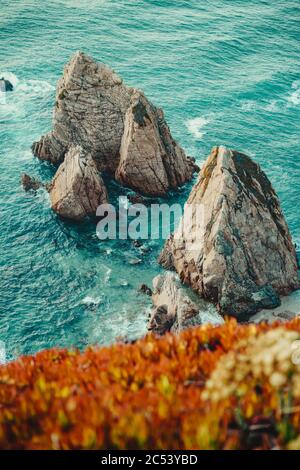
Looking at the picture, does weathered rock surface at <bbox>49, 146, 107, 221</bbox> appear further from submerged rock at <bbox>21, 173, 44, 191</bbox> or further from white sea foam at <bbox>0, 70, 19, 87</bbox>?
white sea foam at <bbox>0, 70, 19, 87</bbox>

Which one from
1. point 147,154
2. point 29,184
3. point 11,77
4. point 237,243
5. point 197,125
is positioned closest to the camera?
point 237,243

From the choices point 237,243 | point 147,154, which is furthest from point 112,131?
point 237,243

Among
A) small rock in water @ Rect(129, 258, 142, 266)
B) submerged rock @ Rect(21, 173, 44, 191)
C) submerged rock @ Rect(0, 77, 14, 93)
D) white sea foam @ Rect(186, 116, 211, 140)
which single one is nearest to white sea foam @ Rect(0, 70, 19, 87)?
submerged rock @ Rect(0, 77, 14, 93)

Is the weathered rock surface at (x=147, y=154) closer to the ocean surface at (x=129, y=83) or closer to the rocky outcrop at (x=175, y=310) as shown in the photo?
the ocean surface at (x=129, y=83)

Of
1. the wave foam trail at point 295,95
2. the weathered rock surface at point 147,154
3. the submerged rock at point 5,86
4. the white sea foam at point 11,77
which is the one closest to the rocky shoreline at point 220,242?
the weathered rock surface at point 147,154

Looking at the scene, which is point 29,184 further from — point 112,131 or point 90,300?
point 90,300

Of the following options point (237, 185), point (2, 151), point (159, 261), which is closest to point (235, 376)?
point (237, 185)

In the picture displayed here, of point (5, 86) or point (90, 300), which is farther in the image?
point (5, 86)
